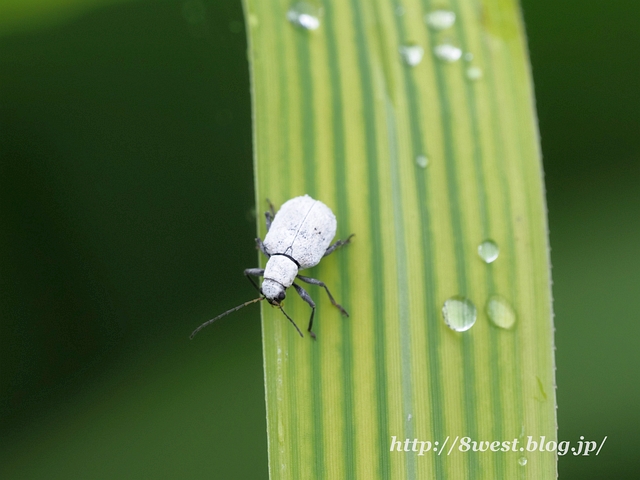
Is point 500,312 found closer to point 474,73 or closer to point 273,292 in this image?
point 273,292

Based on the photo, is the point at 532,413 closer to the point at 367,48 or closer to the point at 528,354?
the point at 528,354

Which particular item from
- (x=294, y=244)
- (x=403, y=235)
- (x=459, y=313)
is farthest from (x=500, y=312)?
(x=294, y=244)

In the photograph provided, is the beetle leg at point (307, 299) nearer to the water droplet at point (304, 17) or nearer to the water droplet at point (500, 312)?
the water droplet at point (500, 312)

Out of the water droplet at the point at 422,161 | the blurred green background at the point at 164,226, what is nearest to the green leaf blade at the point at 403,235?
the water droplet at the point at 422,161

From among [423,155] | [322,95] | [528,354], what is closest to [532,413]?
[528,354]

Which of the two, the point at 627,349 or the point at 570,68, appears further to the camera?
the point at 570,68

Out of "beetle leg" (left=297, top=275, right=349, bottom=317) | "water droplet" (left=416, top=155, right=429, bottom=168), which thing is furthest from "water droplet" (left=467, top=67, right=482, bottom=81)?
"beetle leg" (left=297, top=275, right=349, bottom=317)

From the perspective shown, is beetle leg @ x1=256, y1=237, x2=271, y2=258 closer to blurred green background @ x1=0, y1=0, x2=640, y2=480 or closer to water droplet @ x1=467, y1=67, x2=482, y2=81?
blurred green background @ x1=0, y1=0, x2=640, y2=480
